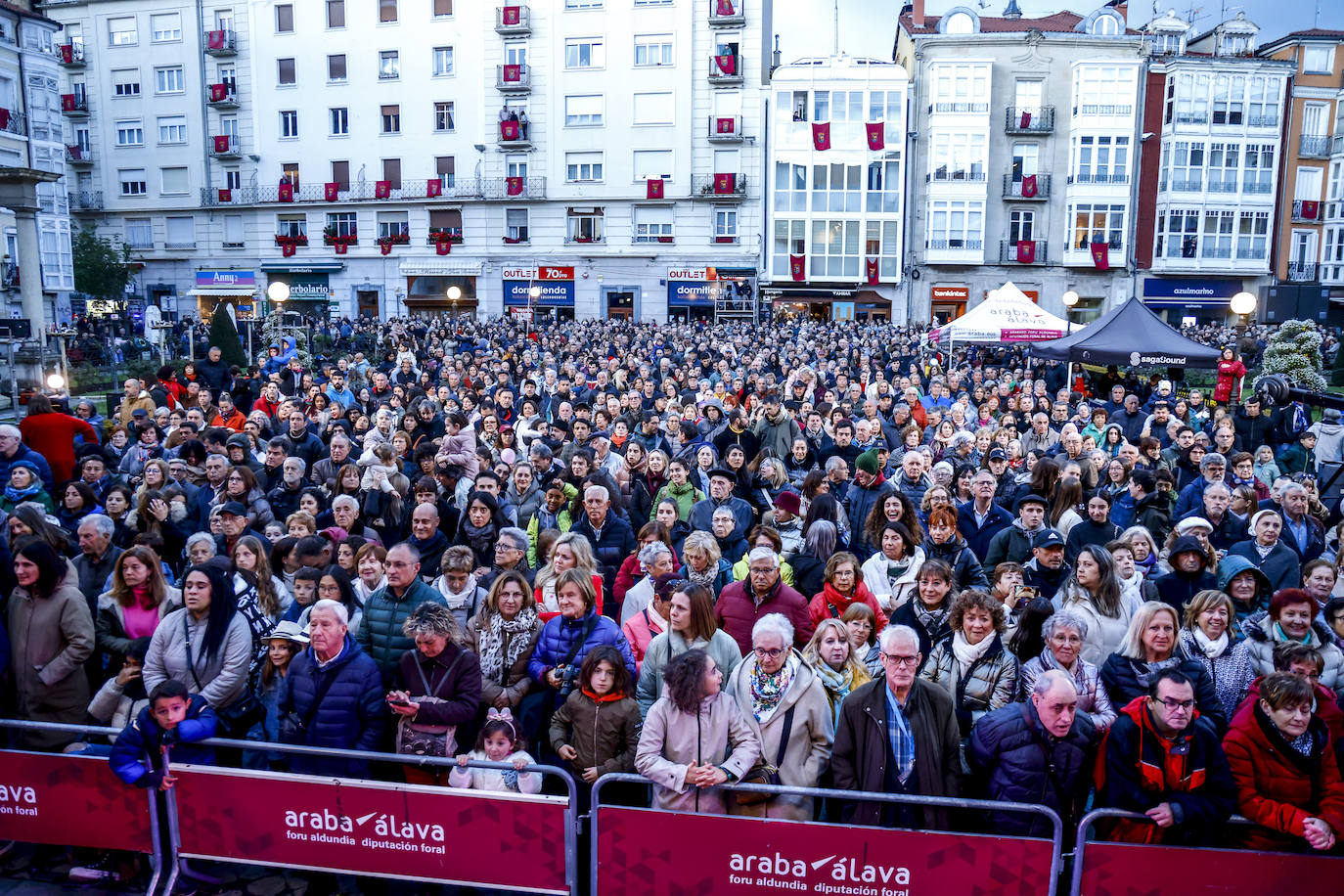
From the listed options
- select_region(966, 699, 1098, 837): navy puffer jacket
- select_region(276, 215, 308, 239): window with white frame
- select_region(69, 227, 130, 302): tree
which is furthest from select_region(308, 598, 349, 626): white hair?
select_region(69, 227, 130, 302): tree

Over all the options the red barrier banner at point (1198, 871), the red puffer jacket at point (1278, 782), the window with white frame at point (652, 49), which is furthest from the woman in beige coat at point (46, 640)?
the window with white frame at point (652, 49)

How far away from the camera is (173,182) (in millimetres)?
41938

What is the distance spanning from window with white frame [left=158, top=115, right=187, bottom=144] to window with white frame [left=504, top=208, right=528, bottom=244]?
15.9 meters

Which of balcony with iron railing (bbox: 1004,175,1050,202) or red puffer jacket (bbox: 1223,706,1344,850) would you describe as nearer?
red puffer jacket (bbox: 1223,706,1344,850)

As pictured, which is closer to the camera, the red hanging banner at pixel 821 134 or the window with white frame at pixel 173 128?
the red hanging banner at pixel 821 134

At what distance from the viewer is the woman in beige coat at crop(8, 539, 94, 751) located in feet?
16.0

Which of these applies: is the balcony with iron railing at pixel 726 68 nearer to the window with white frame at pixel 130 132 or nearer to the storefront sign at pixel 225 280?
the storefront sign at pixel 225 280

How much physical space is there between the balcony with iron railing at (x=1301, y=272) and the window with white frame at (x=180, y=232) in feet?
165

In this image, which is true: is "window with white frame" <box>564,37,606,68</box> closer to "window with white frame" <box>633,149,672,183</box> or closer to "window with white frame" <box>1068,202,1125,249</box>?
"window with white frame" <box>633,149,672,183</box>

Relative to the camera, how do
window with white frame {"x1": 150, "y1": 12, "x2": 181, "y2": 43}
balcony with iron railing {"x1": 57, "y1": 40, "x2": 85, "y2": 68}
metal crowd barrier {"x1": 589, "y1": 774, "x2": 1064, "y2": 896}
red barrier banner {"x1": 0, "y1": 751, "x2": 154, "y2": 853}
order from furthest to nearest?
balcony with iron railing {"x1": 57, "y1": 40, "x2": 85, "y2": 68} < window with white frame {"x1": 150, "y1": 12, "x2": 181, "y2": 43} < red barrier banner {"x1": 0, "y1": 751, "x2": 154, "y2": 853} < metal crowd barrier {"x1": 589, "y1": 774, "x2": 1064, "y2": 896}

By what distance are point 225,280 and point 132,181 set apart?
9566mm

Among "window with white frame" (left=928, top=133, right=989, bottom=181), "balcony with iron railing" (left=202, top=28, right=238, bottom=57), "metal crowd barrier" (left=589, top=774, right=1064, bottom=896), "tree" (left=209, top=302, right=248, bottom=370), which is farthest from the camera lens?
"balcony with iron railing" (left=202, top=28, right=238, bottom=57)

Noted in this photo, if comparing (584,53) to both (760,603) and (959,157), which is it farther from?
(760,603)

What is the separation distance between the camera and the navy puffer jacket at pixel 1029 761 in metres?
3.97
